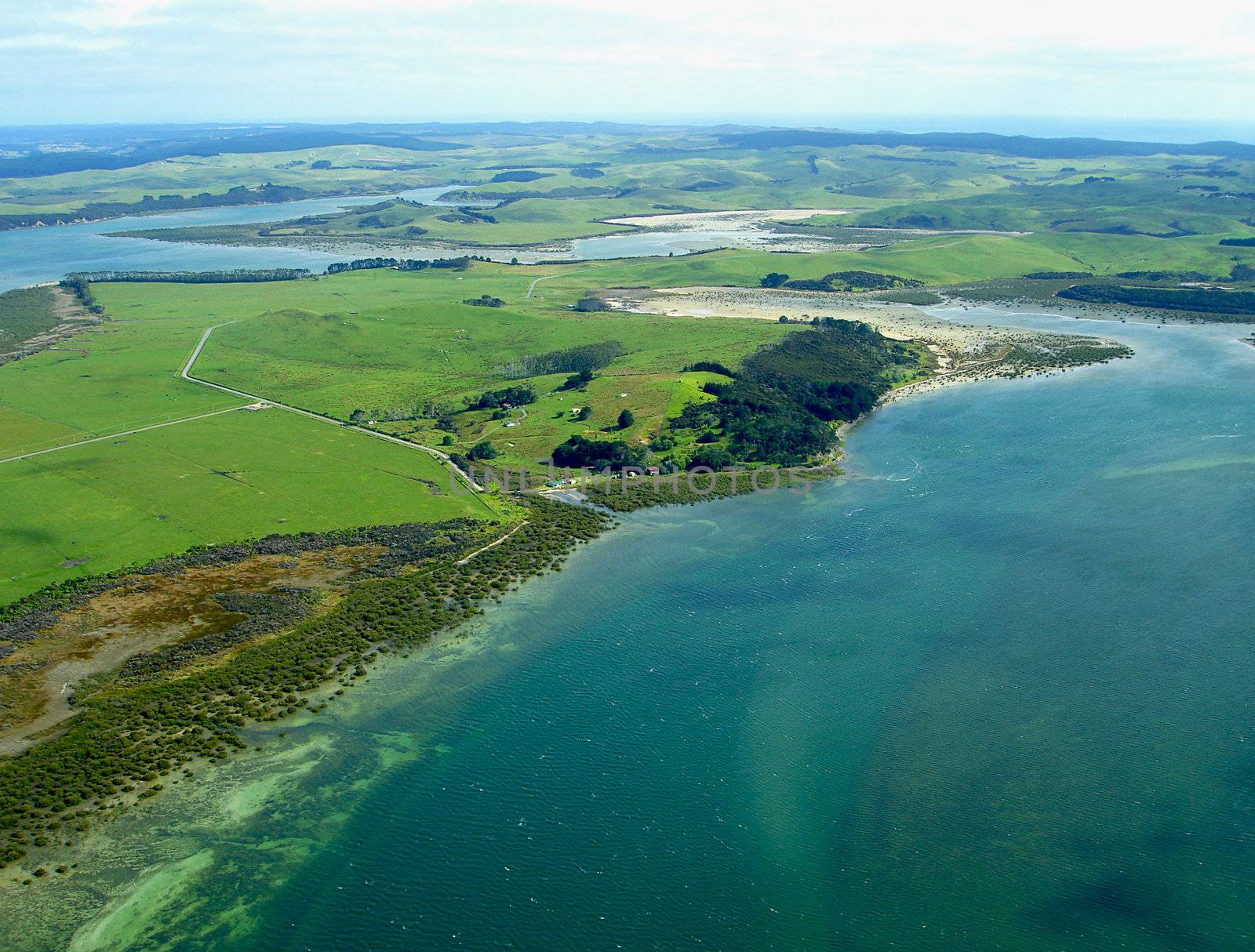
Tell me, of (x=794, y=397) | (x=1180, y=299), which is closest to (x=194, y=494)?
(x=794, y=397)

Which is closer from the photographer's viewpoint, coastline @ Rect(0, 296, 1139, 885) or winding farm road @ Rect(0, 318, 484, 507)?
coastline @ Rect(0, 296, 1139, 885)

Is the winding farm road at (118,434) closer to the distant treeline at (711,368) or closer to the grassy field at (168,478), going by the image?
the grassy field at (168,478)

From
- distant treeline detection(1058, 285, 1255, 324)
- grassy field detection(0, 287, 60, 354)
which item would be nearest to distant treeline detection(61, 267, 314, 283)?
grassy field detection(0, 287, 60, 354)

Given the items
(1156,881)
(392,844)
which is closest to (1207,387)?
(1156,881)

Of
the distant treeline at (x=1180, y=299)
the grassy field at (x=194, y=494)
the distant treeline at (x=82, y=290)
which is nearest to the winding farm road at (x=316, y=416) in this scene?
the grassy field at (x=194, y=494)

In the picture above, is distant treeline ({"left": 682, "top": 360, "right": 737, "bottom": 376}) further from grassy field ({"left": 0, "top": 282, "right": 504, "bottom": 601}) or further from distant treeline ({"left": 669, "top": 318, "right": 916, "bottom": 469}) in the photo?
grassy field ({"left": 0, "top": 282, "right": 504, "bottom": 601})

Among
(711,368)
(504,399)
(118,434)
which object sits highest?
(711,368)

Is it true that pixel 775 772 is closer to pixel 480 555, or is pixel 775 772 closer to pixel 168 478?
pixel 480 555
